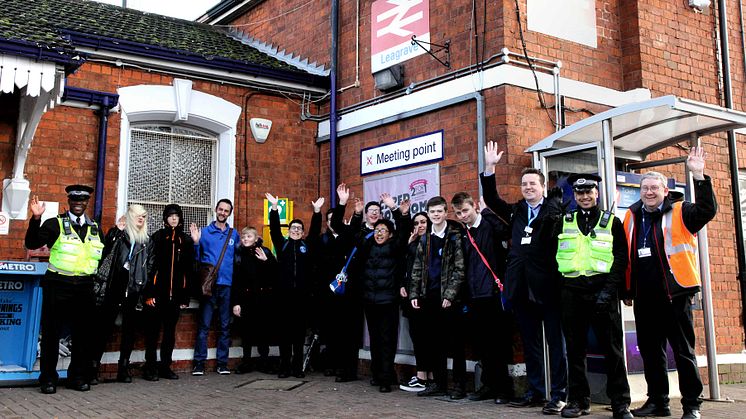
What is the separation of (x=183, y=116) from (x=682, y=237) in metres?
6.88

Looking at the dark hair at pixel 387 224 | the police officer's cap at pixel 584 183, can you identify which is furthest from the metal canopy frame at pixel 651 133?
the dark hair at pixel 387 224

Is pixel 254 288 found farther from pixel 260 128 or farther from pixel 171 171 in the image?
pixel 260 128

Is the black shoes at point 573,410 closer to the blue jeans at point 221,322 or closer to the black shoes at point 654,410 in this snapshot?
the black shoes at point 654,410

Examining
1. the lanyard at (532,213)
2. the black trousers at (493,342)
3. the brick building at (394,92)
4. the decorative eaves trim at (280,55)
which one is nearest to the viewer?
the lanyard at (532,213)

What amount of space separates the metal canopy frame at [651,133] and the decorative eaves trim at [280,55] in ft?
15.6

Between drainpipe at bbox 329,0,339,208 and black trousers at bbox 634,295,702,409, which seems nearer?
black trousers at bbox 634,295,702,409

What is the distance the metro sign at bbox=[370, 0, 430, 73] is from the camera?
31.0ft

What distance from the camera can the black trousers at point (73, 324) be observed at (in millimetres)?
7398

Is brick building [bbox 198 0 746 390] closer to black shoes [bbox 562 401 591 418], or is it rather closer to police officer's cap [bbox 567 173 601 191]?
police officer's cap [bbox 567 173 601 191]

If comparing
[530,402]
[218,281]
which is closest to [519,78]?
[530,402]

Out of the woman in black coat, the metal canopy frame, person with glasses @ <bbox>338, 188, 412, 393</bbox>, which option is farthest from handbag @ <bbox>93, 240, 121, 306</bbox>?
the metal canopy frame

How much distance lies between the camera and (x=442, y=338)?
7453mm

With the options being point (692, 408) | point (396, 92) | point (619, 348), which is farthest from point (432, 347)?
point (396, 92)

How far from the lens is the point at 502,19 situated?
8.35 meters
